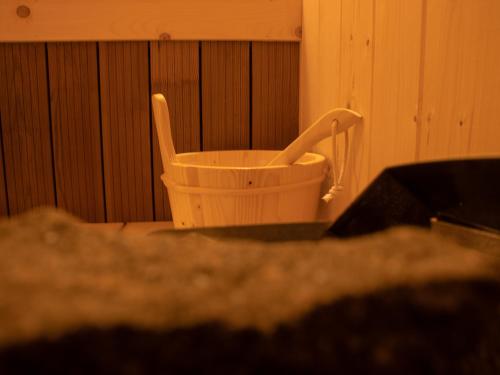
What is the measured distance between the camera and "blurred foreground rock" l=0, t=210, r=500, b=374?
7.7 inches

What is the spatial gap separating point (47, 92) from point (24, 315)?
1.40 metres

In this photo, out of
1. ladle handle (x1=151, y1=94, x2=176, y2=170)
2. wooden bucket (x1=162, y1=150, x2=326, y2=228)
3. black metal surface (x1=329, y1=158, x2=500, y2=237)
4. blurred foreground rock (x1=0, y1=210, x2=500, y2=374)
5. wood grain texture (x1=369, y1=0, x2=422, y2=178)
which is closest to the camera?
blurred foreground rock (x1=0, y1=210, x2=500, y2=374)

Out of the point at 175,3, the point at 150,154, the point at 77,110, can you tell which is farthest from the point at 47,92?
the point at 175,3

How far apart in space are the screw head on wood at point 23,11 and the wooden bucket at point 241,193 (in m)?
0.65

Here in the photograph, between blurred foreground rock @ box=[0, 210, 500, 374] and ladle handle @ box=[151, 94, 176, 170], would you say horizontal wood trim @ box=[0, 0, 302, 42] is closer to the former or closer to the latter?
ladle handle @ box=[151, 94, 176, 170]

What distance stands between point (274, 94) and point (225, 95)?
0.15 meters

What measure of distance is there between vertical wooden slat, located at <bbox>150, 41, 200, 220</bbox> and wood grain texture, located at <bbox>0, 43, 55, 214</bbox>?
311mm

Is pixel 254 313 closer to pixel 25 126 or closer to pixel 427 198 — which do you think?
pixel 427 198

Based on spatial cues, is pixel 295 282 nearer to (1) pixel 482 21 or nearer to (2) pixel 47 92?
(1) pixel 482 21

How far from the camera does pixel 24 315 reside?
193 millimetres

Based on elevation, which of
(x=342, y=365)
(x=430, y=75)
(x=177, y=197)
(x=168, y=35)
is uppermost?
(x=168, y=35)

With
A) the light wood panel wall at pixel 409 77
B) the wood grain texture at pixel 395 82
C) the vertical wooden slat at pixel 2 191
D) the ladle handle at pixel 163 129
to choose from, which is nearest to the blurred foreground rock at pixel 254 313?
→ the light wood panel wall at pixel 409 77

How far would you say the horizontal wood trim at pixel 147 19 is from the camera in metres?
1.41

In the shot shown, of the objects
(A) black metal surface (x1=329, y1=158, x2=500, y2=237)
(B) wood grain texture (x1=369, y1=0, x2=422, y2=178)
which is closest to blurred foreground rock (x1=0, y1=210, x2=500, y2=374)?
(A) black metal surface (x1=329, y1=158, x2=500, y2=237)
